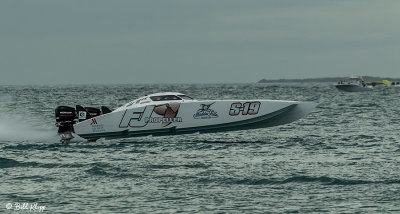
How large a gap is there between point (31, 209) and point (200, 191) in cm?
342

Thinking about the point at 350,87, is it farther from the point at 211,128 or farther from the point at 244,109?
the point at 211,128

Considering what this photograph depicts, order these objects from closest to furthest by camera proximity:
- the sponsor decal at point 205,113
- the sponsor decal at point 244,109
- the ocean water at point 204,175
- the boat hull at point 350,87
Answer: the ocean water at point 204,175
the sponsor decal at point 205,113
the sponsor decal at point 244,109
the boat hull at point 350,87

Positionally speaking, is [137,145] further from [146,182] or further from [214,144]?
[146,182]

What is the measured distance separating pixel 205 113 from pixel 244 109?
149 centimetres

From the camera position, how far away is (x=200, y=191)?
1259cm

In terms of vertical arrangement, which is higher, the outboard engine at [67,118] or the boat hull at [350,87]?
the outboard engine at [67,118]

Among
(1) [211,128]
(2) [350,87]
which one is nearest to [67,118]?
(1) [211,128]

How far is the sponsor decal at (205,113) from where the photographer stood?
74.7ft

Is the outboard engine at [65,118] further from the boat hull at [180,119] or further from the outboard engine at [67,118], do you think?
the boat hull at [180,119]

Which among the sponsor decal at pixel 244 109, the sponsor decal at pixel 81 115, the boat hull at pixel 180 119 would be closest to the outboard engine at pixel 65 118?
the sponsor decal at pixel 81 115

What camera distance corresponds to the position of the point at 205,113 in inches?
898

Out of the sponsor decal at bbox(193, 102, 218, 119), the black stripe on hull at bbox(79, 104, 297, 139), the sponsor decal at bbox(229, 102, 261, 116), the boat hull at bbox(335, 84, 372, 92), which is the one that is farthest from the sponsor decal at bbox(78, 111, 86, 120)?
the boat hull at bbox(335, 84, 372, 92)

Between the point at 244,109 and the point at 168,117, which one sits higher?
the point at 244,109

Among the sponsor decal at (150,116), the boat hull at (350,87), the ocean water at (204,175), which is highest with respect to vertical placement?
the sponsor decal at (150,116)
